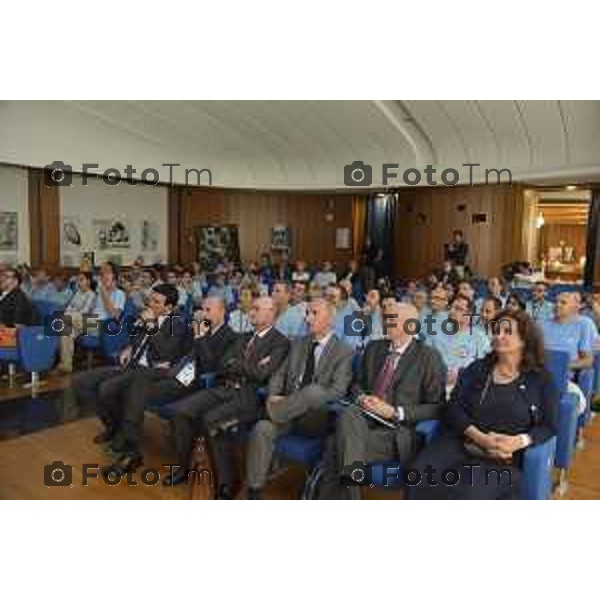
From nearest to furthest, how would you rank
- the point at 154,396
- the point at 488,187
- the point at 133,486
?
1. the point at 133,486
2. the point at 154,396
3. the point at 488,187

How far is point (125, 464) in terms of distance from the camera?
3.79 metres

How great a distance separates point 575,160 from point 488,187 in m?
2.08

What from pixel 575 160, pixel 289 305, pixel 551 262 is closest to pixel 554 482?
pixel 289 305

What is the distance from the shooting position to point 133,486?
359 cm

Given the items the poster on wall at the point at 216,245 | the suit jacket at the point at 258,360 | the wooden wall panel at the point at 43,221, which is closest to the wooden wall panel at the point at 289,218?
the poster on wall at the point at 216,245

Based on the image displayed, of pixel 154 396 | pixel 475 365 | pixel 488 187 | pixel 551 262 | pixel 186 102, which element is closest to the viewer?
pixel 475 365

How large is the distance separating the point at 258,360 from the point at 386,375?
0.86 m

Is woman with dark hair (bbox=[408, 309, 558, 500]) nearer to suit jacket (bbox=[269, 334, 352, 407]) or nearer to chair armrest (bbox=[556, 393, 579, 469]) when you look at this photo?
chair armrest (bbox=[556, 393, 579, 469])

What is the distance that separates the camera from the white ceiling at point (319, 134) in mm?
10133

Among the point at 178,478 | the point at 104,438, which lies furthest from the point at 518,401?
the point at 104,438

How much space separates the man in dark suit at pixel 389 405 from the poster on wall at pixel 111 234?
404 inches

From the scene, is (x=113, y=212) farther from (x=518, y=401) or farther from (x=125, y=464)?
(x=518, y=401)

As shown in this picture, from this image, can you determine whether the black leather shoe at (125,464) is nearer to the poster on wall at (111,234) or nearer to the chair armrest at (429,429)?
the chair armrest at (429,429)
